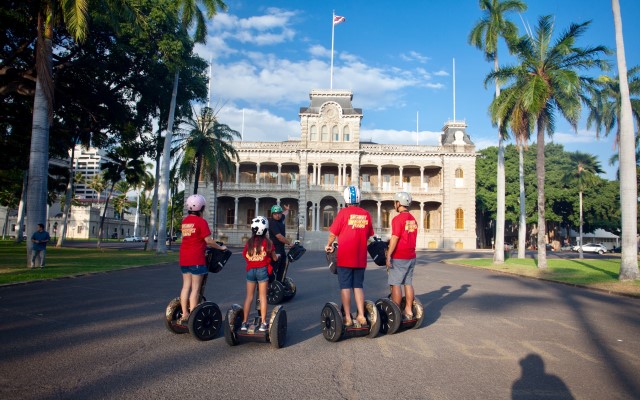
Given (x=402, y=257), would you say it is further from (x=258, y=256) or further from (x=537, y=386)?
(x=537, y=386)

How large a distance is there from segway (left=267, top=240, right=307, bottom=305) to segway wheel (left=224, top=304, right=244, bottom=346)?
2777 mm

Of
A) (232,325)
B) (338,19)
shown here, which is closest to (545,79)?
(232,325)

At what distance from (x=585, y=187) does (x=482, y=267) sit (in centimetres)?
3285

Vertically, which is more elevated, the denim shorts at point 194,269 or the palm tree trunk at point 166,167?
the palm tree trunk at point 166,167

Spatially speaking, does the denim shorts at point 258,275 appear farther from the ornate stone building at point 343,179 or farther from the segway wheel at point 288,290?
the ornate stone building at point 343,179

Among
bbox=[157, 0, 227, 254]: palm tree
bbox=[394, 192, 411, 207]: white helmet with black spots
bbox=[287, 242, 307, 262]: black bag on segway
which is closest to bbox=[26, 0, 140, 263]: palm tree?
bbox=[157, 0, 227, 254]: palm tree

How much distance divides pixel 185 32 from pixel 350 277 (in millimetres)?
24393

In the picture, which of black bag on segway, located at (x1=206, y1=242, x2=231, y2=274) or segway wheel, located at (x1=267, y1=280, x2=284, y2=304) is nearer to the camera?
black bag on segway, located at (x1=206, y1=242, x2=231, y2=274)

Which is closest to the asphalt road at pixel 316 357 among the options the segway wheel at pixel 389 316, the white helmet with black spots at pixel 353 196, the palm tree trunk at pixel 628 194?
the segway wheel at pixel 389 316

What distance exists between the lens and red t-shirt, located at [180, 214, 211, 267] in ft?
19.9

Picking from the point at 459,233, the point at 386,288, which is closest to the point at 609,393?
the point at 386,288

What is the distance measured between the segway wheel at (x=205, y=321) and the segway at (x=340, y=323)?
1535 mm

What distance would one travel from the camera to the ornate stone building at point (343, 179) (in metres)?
50.7

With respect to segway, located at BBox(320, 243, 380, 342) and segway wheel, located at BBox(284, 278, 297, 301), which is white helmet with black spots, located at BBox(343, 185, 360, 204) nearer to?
segway, located at BBox(320, 243, 380, 342)
